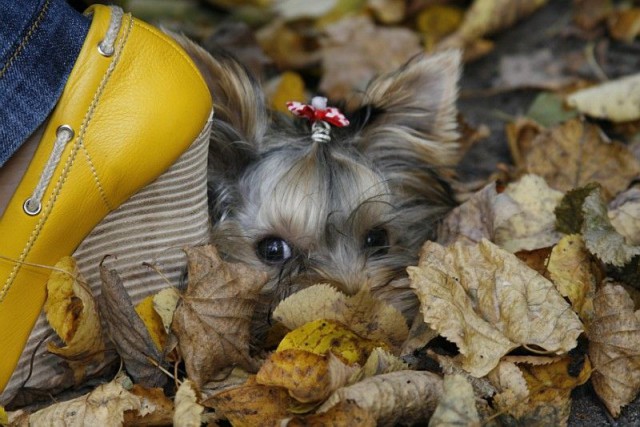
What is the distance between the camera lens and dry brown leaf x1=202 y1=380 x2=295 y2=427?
7.54ft

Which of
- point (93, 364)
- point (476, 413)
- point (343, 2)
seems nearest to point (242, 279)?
point (93, 364)

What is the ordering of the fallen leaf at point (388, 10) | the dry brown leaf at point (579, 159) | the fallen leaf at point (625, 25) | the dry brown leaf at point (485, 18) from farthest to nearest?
the fallen leaf at point (388, 10) < the dry brown leaf at point (485, 18) < the fallen leaf at point (625, 25) < the dry brown leaf at point (579, 159)

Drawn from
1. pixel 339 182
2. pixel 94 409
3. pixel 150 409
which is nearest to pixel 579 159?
pixel 339 182

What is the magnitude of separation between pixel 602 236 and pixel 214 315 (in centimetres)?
123

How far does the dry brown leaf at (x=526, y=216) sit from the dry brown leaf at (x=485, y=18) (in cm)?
204

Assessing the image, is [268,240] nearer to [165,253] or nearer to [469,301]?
[165,253]

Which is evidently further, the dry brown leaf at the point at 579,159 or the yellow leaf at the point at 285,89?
the yellow leaf at the point at 285,89

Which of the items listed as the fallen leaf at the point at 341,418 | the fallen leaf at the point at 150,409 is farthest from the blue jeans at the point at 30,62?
the fallen leaf at the point at 341,418

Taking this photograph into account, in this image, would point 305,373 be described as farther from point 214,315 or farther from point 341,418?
point 214,315

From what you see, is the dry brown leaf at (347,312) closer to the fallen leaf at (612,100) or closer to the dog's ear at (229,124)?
the dog's ear at (229,124)

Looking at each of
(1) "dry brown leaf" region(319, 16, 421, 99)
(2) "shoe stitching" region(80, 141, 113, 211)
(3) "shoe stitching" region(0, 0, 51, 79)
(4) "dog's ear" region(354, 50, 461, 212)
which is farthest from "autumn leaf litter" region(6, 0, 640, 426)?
(1) "dry brown leaf" region(319, 16, 421, 99)

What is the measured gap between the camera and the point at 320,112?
3189 mm

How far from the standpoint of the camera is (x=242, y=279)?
2645 mm

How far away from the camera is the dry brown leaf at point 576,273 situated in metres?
2.72
